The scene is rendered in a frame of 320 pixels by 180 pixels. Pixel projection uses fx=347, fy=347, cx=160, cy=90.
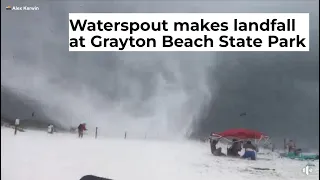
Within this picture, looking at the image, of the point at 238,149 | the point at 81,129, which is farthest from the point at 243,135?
the point at 81,129

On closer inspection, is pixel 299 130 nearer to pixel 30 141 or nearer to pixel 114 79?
pixel 114 79

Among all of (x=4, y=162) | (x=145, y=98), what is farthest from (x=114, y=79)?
(x=4, y=162)

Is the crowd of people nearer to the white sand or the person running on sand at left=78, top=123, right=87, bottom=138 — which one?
the white sand
